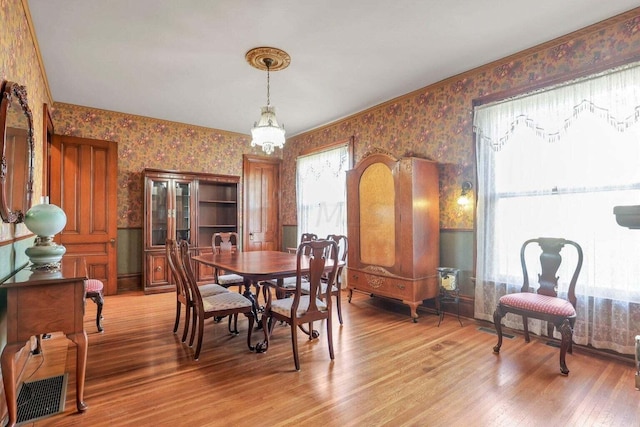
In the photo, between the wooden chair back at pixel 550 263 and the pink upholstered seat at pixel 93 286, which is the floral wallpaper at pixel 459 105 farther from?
the pink upholstered seat at pixel 93 286

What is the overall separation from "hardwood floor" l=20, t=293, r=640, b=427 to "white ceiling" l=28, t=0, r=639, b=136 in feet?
9.12

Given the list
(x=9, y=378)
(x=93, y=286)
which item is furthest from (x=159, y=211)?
(x=9, y=378)

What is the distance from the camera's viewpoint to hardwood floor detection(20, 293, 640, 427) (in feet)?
6.21

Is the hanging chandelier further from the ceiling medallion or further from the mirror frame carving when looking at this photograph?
the mirror frame carving

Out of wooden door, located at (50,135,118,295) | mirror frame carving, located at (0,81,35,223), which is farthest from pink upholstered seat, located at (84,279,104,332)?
wooden door, located at (50,135,118,295)

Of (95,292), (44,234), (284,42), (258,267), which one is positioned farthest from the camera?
(95,292)

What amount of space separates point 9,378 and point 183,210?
3.79 meters

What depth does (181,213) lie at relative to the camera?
536 cm

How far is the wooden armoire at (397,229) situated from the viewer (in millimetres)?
3639

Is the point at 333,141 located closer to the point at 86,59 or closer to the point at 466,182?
the point at 466,182

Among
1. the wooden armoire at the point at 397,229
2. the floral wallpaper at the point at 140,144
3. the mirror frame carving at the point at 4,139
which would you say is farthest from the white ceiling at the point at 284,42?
the wooden armoire at the point at 397,229

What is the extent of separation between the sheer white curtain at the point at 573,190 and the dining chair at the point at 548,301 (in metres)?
0.20

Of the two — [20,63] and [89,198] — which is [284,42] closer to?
[20,63]

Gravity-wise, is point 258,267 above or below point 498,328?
above
